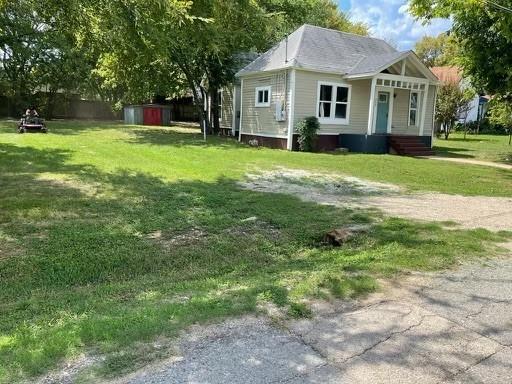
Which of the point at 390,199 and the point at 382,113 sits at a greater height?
the point at 382,113

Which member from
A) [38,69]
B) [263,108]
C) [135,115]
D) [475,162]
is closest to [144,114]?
[135,115]

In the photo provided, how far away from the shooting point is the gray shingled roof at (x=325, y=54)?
676 inches

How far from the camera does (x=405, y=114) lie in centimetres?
1981

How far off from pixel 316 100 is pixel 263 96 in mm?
2683

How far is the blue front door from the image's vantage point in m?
19.0

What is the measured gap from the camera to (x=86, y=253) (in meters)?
5.04

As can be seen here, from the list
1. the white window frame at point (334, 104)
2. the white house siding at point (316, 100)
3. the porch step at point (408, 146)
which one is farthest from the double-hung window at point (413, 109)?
the white window frame at point (334, 104)

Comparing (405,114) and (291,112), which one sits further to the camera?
(405,114)

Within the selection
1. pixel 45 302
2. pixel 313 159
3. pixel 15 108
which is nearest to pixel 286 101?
pixel 313 159

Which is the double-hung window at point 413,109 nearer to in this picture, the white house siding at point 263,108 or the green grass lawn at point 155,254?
the white house siding at point 263,108

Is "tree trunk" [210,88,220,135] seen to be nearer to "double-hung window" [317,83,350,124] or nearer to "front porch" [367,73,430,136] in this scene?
"double-hung window" [317,83,350,124]

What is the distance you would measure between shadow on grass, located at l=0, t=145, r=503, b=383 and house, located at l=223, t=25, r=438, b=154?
9544mm

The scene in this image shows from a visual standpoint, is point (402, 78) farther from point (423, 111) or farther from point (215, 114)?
point (215, 114)

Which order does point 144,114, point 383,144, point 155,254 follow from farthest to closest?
point 144,114 → point 383,144 → point 155,254
